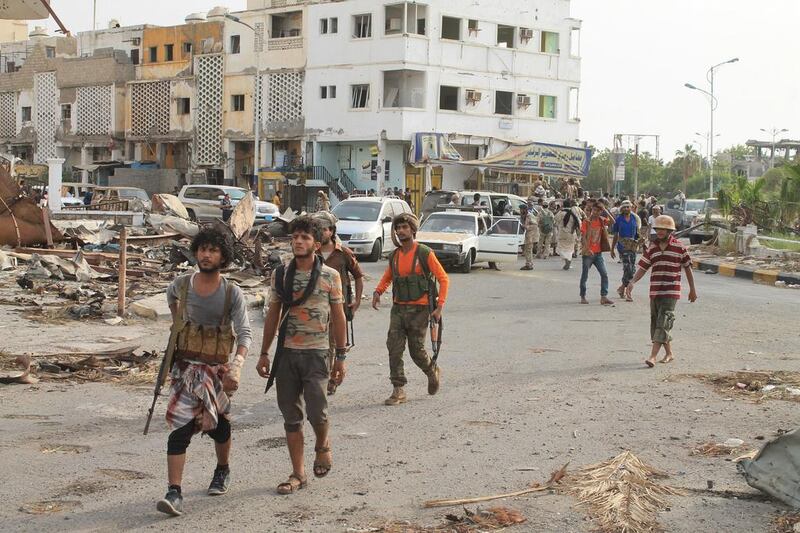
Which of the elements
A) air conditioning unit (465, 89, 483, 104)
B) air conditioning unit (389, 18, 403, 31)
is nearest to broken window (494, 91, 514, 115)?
air conditioning unit (465, 89, 483, 104)

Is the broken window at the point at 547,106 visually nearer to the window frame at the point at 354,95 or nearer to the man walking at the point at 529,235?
the window frame at the point at 354,95

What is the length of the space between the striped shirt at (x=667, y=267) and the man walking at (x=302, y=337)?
600 centimetres

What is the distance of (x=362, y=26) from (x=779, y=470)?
5155 cm

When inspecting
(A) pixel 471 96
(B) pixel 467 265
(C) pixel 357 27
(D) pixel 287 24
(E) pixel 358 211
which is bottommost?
(B) pixel 467 265

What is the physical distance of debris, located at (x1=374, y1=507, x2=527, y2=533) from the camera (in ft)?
19.4

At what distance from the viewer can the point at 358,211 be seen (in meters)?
29.2

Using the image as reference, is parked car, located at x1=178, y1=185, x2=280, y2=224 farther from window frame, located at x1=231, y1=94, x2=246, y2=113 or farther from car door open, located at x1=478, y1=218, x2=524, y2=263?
window frame, located at x1=231, y1=94, x2=246, y2=113

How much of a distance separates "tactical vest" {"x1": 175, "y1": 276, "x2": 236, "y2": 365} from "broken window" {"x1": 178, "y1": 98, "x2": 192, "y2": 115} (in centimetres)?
5893

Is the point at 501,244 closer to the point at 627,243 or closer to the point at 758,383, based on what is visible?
the point at 627,243

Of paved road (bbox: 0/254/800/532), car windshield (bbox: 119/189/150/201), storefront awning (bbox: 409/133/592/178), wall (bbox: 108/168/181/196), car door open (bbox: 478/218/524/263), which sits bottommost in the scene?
paved road (bbox: 0/254/800/532)

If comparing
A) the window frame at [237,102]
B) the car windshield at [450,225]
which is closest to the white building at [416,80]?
the window frame at [237,102]

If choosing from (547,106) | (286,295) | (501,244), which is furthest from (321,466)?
(547,106)

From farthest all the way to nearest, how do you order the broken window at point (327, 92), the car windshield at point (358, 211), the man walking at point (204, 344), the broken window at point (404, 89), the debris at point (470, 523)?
the broken window at point (327, 92) → the broken window at point (404, 89) → the car windshield at point (358, 211) → the man walking at point (204, 344) → the debris at point (470, 523)

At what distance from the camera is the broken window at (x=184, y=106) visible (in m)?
63.6
